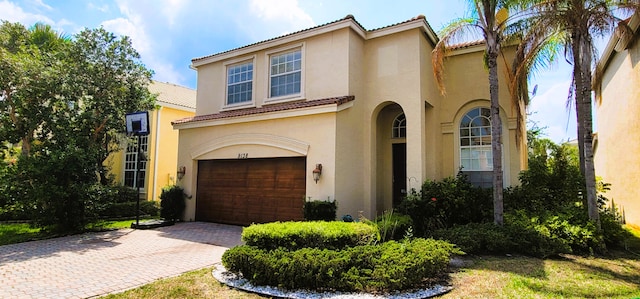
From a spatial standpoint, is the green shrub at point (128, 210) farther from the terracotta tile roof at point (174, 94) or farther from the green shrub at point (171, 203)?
the terracotta tile roof at point (174, 94)

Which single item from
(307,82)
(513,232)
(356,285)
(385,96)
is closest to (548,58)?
(385,96)

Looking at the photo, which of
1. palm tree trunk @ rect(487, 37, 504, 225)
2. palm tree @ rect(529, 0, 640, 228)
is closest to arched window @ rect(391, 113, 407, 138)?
palm tree trunk @ rect(487, 37, 504, 225)

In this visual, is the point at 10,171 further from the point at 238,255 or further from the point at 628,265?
the point at 628,265

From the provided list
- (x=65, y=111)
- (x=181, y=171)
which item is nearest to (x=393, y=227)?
(x=181, y=171)

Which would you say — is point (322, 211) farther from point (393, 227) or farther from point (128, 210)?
point (128, 210)

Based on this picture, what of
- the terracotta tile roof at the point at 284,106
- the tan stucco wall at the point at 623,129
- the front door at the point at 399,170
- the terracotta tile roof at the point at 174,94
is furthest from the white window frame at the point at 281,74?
the tan stucco wall at the point at 623,129

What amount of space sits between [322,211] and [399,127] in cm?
548

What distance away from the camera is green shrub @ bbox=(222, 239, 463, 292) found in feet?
19.3

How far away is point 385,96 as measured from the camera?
41.4ft

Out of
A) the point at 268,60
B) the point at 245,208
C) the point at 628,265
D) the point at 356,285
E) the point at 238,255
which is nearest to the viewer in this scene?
the point at 356,285

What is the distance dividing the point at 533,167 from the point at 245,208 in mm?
9836

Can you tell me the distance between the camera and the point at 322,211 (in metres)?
10.6

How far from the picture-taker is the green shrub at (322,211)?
10.6 meters

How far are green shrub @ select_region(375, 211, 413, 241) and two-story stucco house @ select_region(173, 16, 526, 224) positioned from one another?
1.90m
